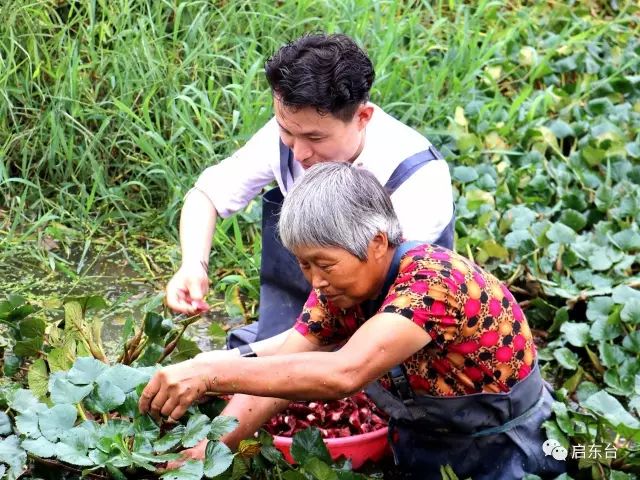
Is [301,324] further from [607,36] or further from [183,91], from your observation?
[607,36]

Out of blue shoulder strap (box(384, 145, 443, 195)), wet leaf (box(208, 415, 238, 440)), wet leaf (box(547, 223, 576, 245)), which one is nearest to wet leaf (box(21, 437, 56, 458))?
wet leaf (box(208, 415, 238, 440))

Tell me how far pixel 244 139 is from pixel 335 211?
1.97 metres

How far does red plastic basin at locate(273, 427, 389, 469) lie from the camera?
290 cm

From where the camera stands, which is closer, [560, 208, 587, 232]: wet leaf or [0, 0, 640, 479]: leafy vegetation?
[0, 0, 640, 479]: leafy vegetation

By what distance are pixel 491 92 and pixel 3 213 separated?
2499 millimetres

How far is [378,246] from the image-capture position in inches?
98.7

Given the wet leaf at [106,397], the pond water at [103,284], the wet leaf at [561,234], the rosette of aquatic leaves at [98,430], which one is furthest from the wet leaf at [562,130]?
the wet leaf at [106,397]

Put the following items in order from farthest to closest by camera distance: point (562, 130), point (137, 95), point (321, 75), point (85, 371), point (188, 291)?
point (562, 130) → point (137, 95) → point (188, 291) → point (321, 75) → point (85, 371)

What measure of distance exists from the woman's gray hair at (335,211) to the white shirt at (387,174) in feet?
1.37

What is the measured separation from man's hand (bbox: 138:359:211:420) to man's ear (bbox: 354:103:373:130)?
906 millimetres

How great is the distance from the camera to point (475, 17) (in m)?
5.62

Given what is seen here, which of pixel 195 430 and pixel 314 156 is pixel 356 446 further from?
Answer: pixel 314 156

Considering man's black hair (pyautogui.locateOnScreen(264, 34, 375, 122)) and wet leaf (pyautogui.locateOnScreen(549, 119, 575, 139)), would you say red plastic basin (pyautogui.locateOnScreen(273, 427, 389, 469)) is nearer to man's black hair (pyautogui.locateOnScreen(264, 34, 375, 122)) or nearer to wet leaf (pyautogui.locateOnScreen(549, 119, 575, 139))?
man's black hair (pyautogui.locateOnScreen(264, 34, 375, 122))

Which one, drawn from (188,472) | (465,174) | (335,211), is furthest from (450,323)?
(465,174)
